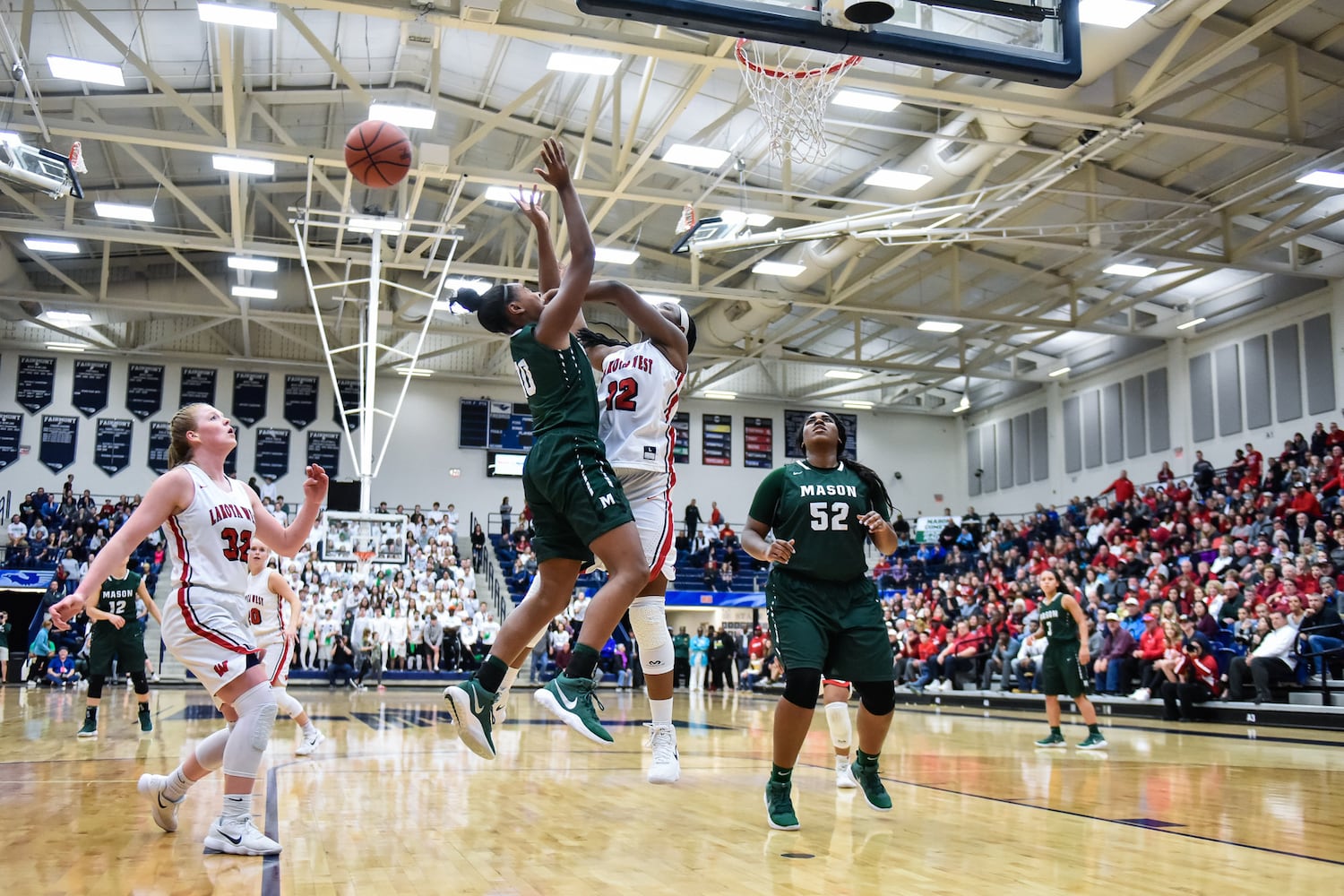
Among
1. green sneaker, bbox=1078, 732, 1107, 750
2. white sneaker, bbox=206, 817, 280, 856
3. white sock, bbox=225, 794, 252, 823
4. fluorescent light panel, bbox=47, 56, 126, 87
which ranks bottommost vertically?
green sneaker, bbox=1078, 732, 1107, 750

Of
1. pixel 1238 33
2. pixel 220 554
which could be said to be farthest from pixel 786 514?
pixel 1238 33

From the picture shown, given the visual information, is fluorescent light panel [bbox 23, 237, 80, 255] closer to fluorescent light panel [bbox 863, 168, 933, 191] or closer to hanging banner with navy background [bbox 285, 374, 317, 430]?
hanging banner with navy background [bbox 285, 374, 317, 430]

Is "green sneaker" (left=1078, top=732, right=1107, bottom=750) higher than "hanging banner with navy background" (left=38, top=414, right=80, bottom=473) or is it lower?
lower

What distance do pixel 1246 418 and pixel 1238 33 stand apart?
41.0ft

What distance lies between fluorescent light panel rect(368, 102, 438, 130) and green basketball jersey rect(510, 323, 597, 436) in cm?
1173

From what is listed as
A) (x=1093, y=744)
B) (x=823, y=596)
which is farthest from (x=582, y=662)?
(x=1093, y=744)

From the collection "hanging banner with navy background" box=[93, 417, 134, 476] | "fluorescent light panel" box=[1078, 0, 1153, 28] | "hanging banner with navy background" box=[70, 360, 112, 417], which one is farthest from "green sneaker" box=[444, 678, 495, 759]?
"hanging banner with navy background" box=[70, 360, 112, 417]

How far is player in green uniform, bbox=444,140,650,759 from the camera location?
14.6 feet

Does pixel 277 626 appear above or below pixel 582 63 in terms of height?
below

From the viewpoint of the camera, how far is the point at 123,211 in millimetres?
19500

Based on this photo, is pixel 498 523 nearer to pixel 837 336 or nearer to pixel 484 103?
pixel 837 336

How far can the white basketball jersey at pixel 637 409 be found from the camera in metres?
5.07

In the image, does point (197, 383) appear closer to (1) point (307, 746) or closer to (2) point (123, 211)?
(2) point (123, 211)

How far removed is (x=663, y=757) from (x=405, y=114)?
41.5 ft
